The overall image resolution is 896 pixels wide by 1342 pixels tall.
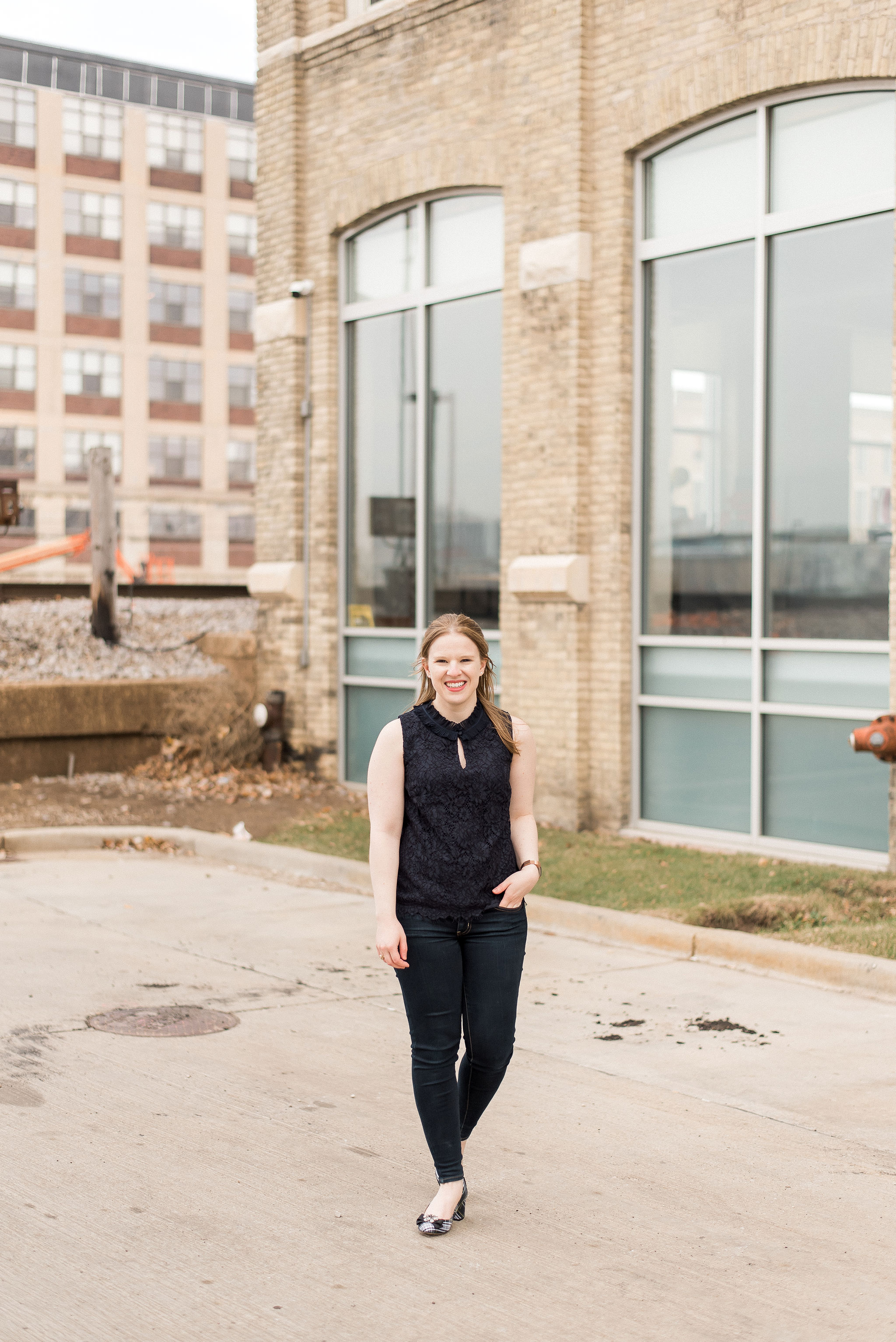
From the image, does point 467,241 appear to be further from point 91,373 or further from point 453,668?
point 91,373

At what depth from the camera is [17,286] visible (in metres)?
57.6

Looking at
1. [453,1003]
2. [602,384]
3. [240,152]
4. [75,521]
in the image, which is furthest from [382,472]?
[240,152]

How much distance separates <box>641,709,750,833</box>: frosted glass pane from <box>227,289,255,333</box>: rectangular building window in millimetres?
51972

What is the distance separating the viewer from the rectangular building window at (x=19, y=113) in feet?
193

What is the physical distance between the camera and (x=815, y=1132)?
17.7 ft

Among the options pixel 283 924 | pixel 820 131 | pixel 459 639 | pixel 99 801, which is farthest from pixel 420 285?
pixel 459 639

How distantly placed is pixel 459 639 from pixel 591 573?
7853 mm

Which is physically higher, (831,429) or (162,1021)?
(831,429)

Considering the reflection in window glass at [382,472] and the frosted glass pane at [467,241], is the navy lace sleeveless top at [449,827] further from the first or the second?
the reflection in window glass at [382,472]

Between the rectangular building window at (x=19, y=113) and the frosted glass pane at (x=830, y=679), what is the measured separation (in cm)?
5548

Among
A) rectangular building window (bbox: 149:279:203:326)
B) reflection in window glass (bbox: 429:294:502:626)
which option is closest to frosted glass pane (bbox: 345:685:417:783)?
reflection in window glass (bbox: 429:294:502:626)

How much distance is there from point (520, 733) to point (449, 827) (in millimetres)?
382

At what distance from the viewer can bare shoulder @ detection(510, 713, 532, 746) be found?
4.55m

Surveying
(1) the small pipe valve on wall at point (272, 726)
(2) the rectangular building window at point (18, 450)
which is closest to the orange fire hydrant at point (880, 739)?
(1) the small pipe valve on wall at point (272, 726)
